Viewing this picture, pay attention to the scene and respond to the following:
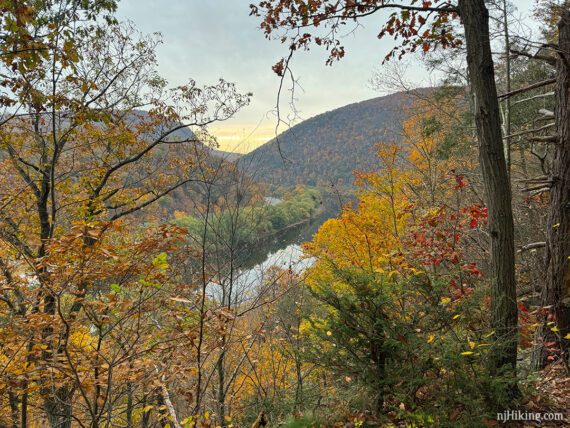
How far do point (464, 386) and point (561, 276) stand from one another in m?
2.05

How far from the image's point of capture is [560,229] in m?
3.75

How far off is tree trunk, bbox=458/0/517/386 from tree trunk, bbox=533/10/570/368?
1.13 m

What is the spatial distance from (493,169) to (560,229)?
1508 millimetres

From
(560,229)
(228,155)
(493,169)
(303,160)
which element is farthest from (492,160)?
(303,160)

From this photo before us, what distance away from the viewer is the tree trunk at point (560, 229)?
3.65 metres

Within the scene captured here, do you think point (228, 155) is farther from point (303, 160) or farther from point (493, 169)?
point (303, 160)

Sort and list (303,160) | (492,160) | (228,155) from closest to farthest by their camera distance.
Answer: (492,160) → (228,155) → (303,160)

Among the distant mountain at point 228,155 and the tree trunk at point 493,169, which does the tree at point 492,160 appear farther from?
the distant mountain at point 228,155

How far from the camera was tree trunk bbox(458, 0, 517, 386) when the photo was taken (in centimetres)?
291

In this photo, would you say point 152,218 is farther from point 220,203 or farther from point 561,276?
point 561,276

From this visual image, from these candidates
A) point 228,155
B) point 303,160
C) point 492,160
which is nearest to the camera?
point 492,160

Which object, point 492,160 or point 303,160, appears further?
point 303,160

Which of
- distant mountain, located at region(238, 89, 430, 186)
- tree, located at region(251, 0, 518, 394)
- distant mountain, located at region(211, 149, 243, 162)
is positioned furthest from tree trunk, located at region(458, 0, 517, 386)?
distant mountain, located at region(211, 149, 243, 162)

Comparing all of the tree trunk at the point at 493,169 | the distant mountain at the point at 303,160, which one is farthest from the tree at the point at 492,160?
the distant mountain at the point at 303,160
